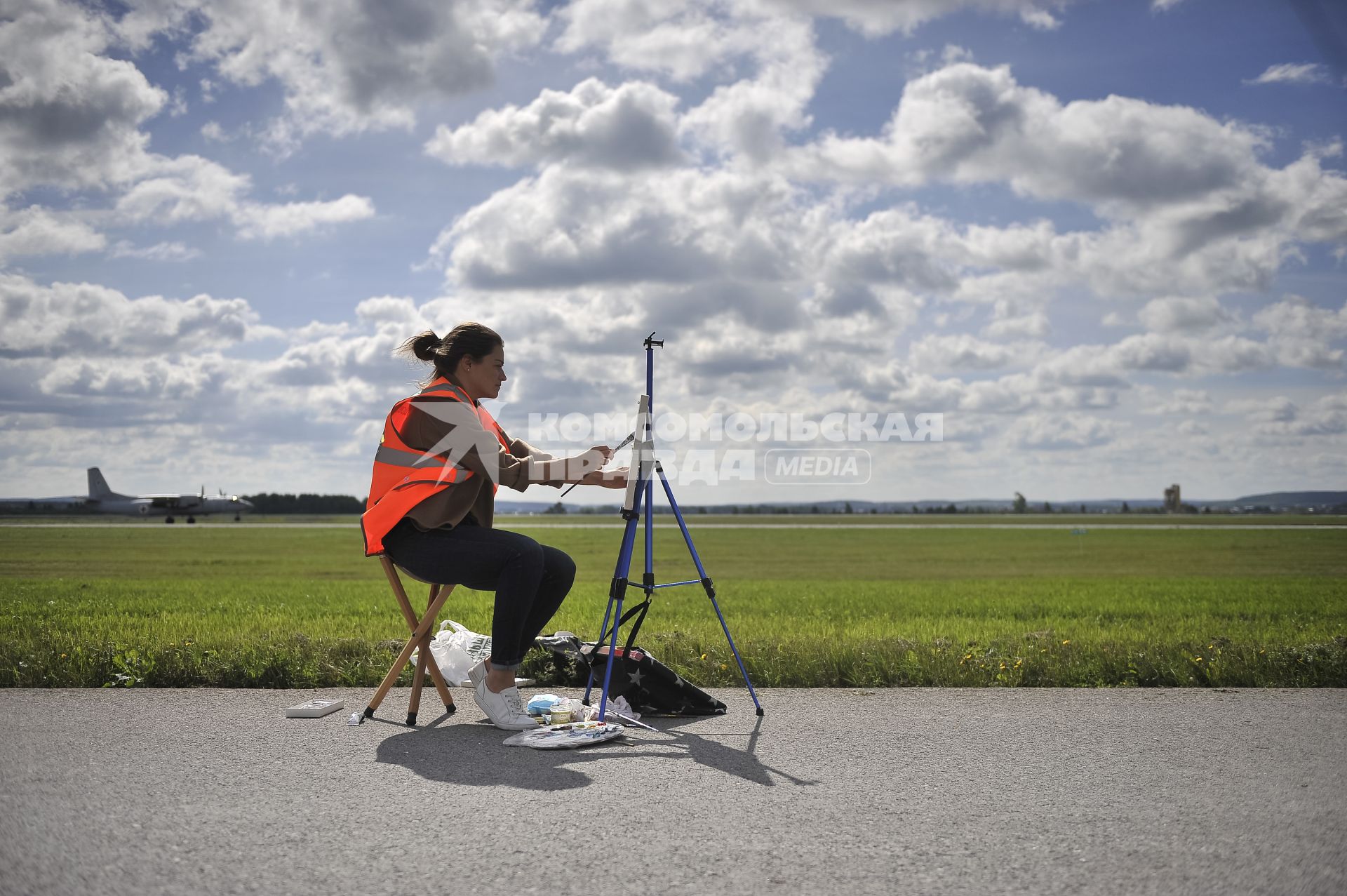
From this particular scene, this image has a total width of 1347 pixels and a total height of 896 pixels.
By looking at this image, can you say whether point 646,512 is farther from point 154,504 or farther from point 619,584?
point 154,504

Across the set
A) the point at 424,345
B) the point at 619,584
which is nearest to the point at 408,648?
the point at 619,584

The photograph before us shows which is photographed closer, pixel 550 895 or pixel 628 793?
pixel 550 895

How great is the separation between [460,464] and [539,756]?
1.75 m

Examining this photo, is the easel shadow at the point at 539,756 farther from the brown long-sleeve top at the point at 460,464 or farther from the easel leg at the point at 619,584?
the brown long-sleeve top at the point at 460,464

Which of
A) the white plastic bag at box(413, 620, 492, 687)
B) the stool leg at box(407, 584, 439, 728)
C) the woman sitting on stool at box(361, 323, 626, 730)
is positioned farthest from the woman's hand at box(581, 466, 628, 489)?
the white plastic bag at box(413, 620, 492, 687)

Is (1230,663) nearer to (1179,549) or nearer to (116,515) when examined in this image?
(1179,549)

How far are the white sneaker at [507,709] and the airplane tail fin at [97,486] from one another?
116644 millimetres

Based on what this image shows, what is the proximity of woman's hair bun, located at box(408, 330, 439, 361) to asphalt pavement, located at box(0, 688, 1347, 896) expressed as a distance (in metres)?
2.34

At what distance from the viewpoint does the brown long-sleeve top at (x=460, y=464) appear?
18.6ft

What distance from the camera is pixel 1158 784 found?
176 inches

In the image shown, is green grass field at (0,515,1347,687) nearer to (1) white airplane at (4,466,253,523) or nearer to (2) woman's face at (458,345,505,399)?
(2) woman's face at (458,345,505,399)

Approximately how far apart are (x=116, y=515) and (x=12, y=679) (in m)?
119

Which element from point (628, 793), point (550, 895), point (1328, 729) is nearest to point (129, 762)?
point (628, 793)

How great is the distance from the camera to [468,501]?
5785mm
